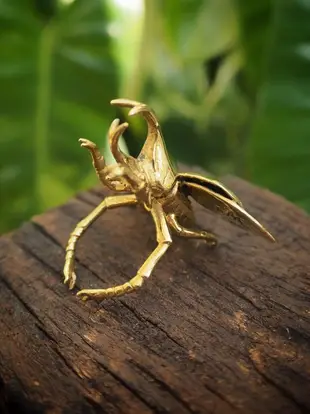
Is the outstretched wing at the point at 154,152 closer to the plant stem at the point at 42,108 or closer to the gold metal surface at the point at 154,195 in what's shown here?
the gold metal surface at the point at 154,195

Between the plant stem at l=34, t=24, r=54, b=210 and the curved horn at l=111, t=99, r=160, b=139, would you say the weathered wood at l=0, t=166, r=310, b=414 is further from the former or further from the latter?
the plant stem at l=34, t=24, r=54, b=210

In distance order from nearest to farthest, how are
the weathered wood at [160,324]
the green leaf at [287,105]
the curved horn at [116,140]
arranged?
the weathered wood at [160,324]
the curved horn at [116,140]
the green leaf at [287,105]

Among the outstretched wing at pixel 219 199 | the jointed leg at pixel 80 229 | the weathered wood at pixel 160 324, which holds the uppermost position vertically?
the outstretched wing at pixel 219 199

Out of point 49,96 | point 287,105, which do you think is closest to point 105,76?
point 49,96

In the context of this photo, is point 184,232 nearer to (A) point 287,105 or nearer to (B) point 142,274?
(B) point 142,274

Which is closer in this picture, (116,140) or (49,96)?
(116,140)

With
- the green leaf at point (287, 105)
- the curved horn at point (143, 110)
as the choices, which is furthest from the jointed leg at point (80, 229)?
the green leaf at point (287, 105)

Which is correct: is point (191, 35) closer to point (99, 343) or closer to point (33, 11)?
point (33, 11)
